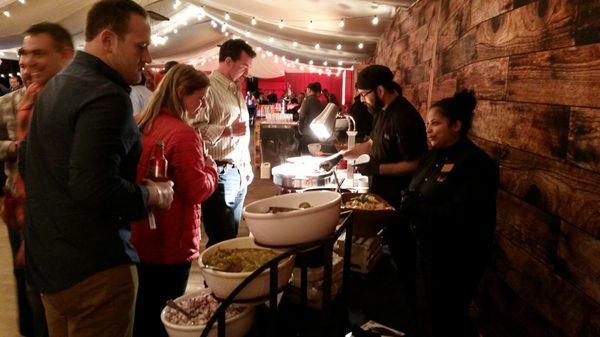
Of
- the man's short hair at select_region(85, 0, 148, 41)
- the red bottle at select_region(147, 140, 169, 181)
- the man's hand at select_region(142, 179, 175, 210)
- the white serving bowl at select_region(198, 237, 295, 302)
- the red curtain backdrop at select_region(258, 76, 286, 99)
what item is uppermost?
the red curtain backdrop at select_region(258, 76, 286, 99)

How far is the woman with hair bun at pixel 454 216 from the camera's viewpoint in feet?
5.87

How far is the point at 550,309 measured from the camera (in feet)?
5.41

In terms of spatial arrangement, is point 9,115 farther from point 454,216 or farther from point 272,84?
point 272,84

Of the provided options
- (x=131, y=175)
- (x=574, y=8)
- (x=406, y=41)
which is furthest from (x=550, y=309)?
(x=406, y=41)

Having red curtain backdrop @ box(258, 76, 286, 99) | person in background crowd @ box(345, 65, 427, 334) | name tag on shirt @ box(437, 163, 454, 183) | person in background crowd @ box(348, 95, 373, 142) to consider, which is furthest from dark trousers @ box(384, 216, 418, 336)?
red curtain backdrop @ box(258, 76, 286, 99)

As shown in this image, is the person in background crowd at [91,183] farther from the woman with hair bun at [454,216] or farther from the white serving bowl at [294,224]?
the woman with hair bun at [454,216]

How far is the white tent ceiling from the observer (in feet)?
15.2

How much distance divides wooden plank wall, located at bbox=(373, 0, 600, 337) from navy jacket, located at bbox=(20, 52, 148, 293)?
1.47m

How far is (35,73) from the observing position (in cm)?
190

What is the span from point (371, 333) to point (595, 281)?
76 cm

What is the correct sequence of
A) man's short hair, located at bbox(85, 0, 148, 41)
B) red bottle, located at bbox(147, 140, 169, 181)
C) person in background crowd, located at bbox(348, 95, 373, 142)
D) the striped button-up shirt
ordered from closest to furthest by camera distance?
man's short hair, located at bbox(85, 0, 148, 41) → red bottle, located at bbox(147, 140, 169, 181) → the striped button-up shirt → person in background crowd, located at bbox(348, 95, 373, 142)

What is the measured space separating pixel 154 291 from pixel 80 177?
0.87 meters

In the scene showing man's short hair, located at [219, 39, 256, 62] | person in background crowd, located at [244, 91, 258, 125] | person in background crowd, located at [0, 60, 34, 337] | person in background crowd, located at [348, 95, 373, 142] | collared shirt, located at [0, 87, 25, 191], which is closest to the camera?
person in background crowd, located at [0, 60, 34, 337]

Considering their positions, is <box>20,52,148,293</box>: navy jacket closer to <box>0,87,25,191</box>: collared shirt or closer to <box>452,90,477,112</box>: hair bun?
<box>0,87,25,191</box>: collared shirt
